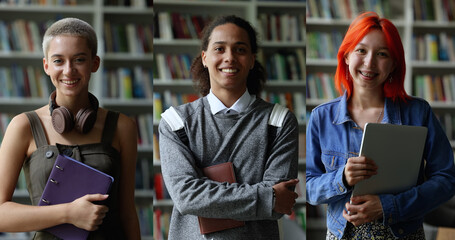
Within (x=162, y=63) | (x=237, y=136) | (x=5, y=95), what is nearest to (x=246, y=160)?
(x=237, y=136)

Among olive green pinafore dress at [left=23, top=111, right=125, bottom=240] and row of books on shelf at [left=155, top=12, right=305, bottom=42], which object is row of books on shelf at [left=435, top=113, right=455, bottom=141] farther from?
olive green pinafore dress at [left=23, top=111, right=125, bottom=240]

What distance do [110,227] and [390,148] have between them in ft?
3.16

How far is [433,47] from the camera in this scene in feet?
13.4

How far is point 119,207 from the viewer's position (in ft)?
4.97

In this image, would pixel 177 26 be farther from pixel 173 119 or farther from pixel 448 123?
pixel 448 123

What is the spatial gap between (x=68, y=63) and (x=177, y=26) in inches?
90.9

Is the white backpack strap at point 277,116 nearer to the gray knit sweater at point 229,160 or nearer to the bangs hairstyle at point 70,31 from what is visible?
the gray knit sweater at point 229,160

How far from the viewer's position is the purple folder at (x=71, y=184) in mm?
1379

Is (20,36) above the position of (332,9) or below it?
below

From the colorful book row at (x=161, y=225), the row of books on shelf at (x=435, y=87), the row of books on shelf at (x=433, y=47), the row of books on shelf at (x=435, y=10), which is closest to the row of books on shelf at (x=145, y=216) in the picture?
the colorful book row at (x=161, y=225)

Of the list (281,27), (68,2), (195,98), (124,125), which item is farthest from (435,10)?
(124,125)

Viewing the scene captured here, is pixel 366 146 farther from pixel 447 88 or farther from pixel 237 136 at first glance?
pixel 447 88

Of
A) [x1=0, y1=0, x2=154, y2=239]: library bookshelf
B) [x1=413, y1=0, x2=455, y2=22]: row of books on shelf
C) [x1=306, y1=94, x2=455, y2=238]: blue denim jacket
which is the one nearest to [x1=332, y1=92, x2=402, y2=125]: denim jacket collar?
[x1=306, y1=94, x2=455, y2=238]: blue denim jacket

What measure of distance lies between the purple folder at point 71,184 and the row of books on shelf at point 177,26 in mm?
2380
